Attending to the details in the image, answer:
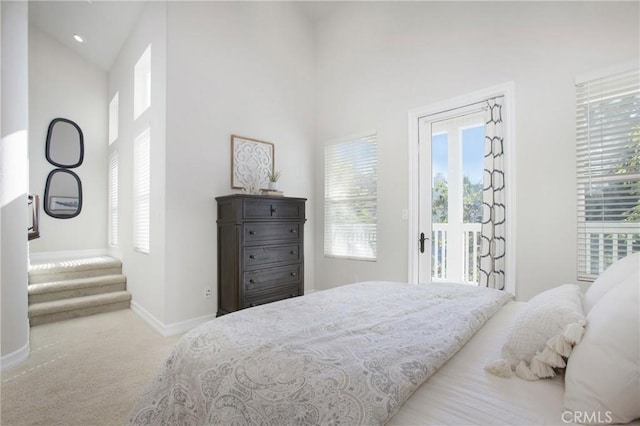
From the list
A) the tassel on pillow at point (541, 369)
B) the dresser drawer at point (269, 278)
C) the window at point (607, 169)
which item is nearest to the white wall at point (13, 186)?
the dresser drawer at point (269, 278)

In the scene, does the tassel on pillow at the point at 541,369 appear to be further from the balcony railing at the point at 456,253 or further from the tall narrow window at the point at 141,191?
the tall narrow window at the point at 141,191

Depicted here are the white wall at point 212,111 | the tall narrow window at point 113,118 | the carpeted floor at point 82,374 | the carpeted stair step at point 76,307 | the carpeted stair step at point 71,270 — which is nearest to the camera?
the carpeted floor at point 82,374

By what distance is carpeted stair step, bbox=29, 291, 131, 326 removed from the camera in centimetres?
317

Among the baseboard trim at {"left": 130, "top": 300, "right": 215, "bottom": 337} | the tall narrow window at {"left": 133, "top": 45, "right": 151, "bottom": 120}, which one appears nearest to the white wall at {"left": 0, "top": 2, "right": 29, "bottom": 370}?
the baseboard trim at {"left": 130, "top": 300, "right": 215, "bottom": 337}

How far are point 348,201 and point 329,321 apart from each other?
9.23 ft

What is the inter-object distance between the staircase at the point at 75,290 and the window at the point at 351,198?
2776 millimetres

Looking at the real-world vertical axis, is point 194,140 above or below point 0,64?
below

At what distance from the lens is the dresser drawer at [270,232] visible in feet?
10.0

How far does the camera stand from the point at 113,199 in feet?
16.0

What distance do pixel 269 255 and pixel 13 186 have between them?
2.15 meters

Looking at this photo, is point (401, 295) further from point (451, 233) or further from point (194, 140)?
point (194, 140)

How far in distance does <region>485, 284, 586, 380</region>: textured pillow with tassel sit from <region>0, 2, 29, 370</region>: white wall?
3115mm

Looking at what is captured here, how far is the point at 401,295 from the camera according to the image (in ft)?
5.52

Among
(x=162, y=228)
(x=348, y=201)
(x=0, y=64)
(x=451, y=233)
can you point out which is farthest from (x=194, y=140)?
(x=451, y=233)
